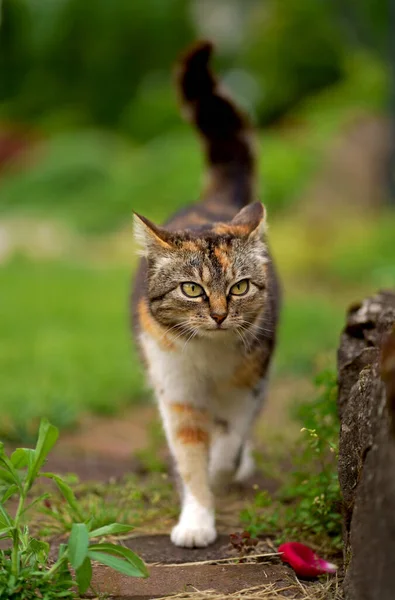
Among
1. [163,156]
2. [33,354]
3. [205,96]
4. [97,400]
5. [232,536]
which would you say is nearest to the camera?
[232,536]

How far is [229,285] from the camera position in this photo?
3281 millimetres

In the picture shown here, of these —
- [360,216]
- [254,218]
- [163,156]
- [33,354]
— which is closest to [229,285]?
[254,218]

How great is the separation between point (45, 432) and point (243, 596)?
0.73m

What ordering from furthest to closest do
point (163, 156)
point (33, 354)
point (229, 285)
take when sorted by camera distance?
point (163, 156) < point (33, 354) < point (229, 285)

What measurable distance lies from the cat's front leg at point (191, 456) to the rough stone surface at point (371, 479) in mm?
769

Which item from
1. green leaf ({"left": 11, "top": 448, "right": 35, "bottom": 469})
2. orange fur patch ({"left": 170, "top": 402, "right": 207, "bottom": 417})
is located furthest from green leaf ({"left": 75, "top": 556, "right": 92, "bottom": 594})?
orange fur patch ({"left": 170, "top": 402, "right": 207, "bottom": 417})

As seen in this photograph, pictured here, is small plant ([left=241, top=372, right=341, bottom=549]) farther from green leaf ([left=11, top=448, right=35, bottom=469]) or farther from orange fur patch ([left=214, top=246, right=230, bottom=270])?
green leaf ([left=11, top=448, right=35, bottom=469])

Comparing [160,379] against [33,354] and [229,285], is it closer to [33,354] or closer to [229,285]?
[229,285]

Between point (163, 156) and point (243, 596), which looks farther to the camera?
point (163, 156)

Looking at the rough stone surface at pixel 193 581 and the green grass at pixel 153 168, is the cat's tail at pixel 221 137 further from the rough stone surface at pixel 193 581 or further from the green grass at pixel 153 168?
the green grass at pixel 153 168

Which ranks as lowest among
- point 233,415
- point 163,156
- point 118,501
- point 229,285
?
point 118,501

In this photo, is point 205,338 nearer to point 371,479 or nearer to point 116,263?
point 371,479

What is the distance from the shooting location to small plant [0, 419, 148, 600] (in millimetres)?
2264

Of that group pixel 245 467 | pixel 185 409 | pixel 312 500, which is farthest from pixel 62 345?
pixel 312 500
